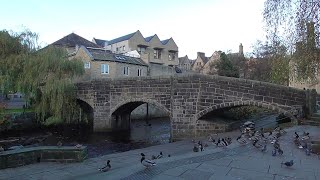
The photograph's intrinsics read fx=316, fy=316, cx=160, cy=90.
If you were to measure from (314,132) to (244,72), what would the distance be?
1494 inches

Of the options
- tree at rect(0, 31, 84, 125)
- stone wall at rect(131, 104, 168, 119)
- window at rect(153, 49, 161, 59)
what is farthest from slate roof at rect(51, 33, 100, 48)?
tree at rect(0, 31, 84, 125)

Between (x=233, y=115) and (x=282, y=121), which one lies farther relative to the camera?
(x=233, y=115)

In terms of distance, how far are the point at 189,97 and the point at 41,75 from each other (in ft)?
38.1

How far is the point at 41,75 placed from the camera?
2339 centimetres

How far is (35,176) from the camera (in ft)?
29.0

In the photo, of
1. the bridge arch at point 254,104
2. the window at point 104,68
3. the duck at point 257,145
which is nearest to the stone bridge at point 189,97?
the bridge arch at point 254,104

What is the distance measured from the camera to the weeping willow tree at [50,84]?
23.0 metres

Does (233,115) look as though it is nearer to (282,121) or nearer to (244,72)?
(282,121)

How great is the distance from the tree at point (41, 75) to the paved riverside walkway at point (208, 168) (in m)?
13.4

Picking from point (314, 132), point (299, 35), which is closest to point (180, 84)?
point (314, 132)

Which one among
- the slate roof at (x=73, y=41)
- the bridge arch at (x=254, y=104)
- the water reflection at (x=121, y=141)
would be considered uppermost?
the slate roof at (x=73, y=41)

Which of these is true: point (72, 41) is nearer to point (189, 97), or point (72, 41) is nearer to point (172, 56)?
point (172, 56)

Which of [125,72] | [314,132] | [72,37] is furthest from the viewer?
[72,37]

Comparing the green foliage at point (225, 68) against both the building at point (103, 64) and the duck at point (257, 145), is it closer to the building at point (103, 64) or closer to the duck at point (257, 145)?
the building at point (103, 64)
